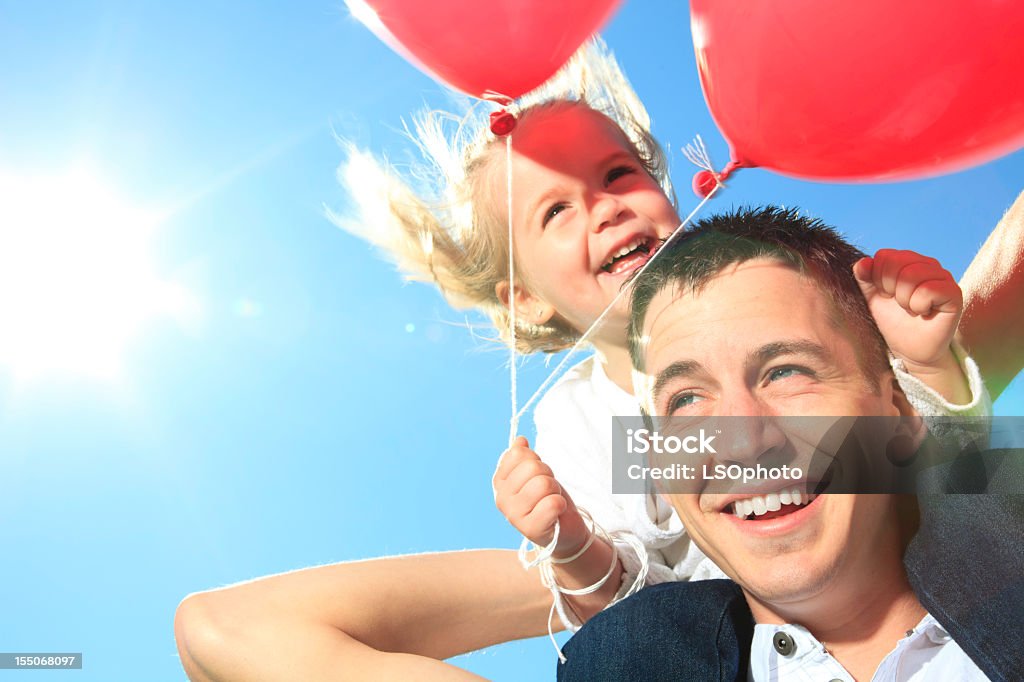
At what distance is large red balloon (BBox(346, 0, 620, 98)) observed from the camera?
1.58m

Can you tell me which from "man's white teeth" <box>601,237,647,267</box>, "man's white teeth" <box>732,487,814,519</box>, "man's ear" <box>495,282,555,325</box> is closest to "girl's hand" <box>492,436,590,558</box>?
"man's white teeth" <box>732,487,814,519</box>

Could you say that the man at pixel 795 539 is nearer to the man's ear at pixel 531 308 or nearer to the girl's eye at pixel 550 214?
the girl's eye at pixel 550 214

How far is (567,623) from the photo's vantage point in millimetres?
1604

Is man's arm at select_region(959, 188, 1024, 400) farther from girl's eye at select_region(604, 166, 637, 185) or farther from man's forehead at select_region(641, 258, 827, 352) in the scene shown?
girl's eye at select_region(604, 166, 637, 185)

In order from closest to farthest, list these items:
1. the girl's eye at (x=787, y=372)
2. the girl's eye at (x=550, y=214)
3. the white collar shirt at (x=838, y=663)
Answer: the white collar shirt at (x=838, y=663)
the girl's eye at (x=787, y=372)
the girl's eye at (x=550, y=214)

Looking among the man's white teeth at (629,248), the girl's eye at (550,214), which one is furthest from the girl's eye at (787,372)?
the girl's eye at (550,214)

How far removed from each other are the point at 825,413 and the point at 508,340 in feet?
4.34

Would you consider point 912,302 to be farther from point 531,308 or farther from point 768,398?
point 531,308

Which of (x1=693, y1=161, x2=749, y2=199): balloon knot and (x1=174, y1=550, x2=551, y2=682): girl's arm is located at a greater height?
(x1=693, y1=161, x2=749, y2=199): balloon knot

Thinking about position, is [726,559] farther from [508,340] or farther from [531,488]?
[508,340]

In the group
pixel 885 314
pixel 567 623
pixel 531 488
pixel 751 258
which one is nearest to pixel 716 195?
pixel 751 258

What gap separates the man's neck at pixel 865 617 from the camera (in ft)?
3.84

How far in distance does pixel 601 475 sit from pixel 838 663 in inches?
31.0

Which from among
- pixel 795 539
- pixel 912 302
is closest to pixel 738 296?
pixel 912 302
